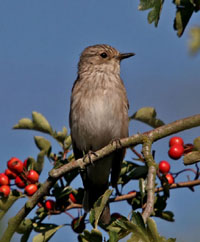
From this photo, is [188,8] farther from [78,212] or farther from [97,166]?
[97,166]

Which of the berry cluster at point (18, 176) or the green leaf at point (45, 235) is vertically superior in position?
the berry cluster at point (18, 176)

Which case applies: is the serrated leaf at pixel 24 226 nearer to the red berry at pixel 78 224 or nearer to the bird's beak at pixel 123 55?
the red berry at pixel 78 224

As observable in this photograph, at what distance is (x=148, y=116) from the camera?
4367 millimetres

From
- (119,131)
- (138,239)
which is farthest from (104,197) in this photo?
(119,131)

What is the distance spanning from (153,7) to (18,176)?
8.07 ft

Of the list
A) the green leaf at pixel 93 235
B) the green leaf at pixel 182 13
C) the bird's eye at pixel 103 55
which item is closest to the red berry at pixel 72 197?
the green leaf at pixel 93 235

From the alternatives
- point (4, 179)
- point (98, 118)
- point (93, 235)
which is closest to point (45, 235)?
point (4, 179)

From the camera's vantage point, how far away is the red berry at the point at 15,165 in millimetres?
4270

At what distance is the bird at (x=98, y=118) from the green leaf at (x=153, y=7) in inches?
111

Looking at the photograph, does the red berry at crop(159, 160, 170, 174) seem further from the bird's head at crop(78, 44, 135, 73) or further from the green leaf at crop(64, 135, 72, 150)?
the bird's head at crop(78, 44, 135, 73)

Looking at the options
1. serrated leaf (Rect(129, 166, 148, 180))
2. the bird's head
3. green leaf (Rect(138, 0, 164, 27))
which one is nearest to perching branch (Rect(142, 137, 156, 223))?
serrated leaf (Rect(129, 166, 148, 180))

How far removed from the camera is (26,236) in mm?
3932

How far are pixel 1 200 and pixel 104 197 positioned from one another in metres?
1.64

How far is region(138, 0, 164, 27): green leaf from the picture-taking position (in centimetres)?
260
